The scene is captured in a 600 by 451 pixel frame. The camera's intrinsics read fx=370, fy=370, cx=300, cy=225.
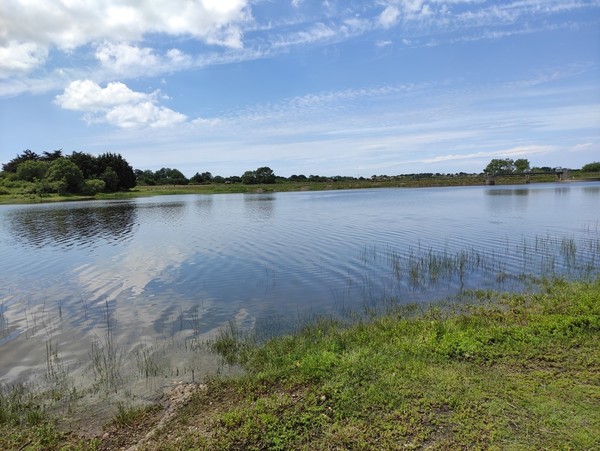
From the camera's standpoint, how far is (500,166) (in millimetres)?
180875

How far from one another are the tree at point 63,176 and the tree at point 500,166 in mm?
171431

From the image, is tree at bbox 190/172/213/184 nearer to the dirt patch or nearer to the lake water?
the lake water

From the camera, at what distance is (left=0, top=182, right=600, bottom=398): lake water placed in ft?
32.4

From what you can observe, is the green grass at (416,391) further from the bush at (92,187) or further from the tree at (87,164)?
the tree at (87,164)

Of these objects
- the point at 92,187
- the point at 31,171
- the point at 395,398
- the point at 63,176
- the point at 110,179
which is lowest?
the point at 395,398

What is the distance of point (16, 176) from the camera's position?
106 meters

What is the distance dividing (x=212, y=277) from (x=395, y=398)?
12.4 metres

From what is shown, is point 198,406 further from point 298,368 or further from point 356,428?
point 356,428

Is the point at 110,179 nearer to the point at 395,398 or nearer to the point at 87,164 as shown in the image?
the point at 87,164

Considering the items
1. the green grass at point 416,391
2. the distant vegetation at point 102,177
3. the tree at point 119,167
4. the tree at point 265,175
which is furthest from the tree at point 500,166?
the green grass at point 416,391

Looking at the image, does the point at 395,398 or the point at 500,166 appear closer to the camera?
the point at 395,398

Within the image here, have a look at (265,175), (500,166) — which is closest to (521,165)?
(500,166)

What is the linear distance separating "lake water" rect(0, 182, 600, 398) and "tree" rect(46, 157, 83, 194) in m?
76.4

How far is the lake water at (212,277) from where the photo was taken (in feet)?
32.4
